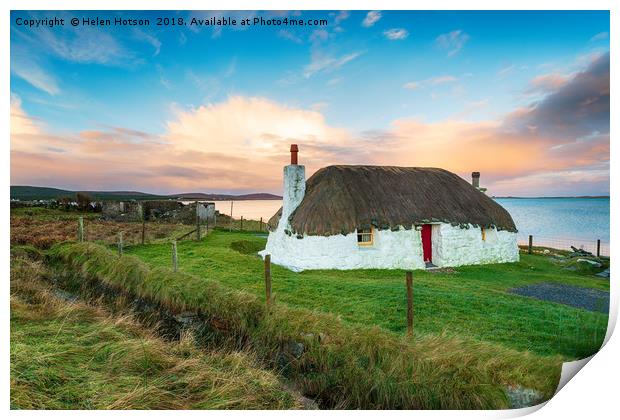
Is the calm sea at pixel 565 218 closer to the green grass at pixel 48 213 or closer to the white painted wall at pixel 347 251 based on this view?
the white painted wall at pixel 347 251

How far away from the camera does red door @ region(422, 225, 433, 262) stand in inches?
391

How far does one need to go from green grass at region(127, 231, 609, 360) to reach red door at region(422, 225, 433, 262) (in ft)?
3.13

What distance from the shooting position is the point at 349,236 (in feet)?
28.6

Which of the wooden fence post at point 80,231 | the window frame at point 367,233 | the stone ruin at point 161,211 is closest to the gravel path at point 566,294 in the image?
the window frame at point 367,233

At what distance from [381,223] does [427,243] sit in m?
1.93

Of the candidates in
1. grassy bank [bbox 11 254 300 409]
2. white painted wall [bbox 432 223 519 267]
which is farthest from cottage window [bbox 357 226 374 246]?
grassy bank [bbox 11 254 300 409]

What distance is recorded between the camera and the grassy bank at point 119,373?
2916 millimetres

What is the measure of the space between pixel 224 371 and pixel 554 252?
14449 mm

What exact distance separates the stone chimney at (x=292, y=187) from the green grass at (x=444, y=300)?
5.78 feet

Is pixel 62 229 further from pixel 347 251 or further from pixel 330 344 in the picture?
pixel 330 344

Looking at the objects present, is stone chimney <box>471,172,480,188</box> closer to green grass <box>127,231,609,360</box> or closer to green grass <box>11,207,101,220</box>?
green grass <box>127,231,609,360</box>

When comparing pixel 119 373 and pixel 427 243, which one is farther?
pixel 427 243

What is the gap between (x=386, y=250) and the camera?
8.98 m

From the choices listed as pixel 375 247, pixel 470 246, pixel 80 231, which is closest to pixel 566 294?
pixel 470 246
